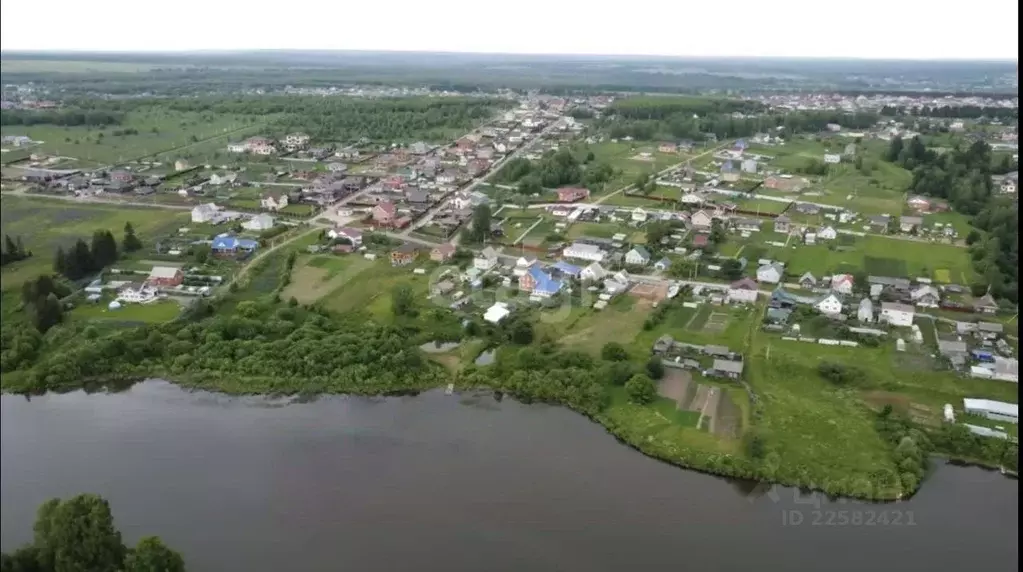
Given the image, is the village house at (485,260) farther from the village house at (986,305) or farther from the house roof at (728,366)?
the village house at (986,305)

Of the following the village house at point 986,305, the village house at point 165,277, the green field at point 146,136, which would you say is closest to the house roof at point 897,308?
the village house at point 986,305

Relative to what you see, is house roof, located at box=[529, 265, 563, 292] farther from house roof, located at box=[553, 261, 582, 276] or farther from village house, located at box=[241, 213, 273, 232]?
village house, located at box=[241, 213, 273, 232]

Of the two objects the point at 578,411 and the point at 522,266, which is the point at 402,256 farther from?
the point at 578,411

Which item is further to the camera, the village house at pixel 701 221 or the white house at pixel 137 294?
the village house at pixel 701 221

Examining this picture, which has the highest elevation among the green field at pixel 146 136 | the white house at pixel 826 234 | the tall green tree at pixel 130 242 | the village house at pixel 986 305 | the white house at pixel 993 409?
the green field at pixel 146 136

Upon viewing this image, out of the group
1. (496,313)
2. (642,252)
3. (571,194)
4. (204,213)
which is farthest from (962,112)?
(204,213)

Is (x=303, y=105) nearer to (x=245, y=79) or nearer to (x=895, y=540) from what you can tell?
(x=245, y=79)

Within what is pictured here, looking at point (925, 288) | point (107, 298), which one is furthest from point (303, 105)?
point (925, 288)
